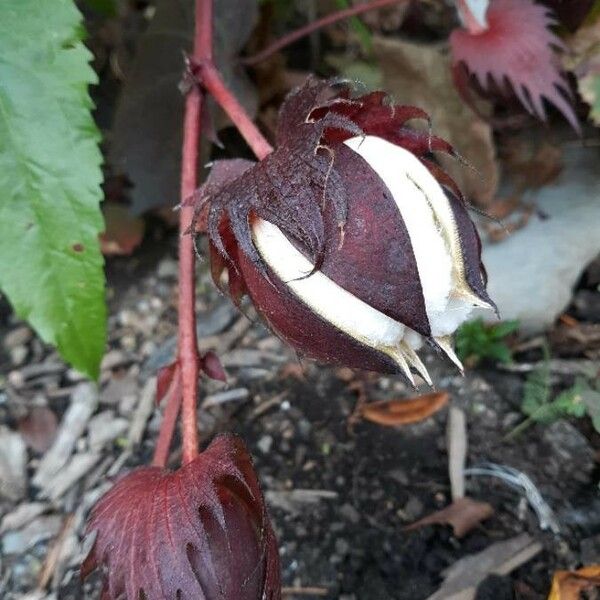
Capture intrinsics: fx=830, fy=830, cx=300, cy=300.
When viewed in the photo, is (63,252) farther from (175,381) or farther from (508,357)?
(508,357)

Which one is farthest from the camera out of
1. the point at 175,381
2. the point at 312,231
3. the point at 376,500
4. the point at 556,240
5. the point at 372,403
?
the point at 556,240

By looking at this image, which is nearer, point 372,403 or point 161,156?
point 372,403

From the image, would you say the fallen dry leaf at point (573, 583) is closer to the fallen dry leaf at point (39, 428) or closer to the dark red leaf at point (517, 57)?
the dark red leaf at point (517, 57)

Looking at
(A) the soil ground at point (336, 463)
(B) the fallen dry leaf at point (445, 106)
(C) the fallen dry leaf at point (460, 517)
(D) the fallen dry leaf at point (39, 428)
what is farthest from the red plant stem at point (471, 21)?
(D) the fallen dry leaf at point (39, 428)

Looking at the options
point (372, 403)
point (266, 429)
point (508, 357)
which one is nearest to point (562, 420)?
point (508, 357)

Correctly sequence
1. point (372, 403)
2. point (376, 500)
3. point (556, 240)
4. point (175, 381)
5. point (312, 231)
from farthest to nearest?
point (556, 240) → point (372, 403) → point (376, 500) → point (175, 381) → point (312, 231)

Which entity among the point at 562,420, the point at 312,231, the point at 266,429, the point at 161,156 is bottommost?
the point at 562,420
